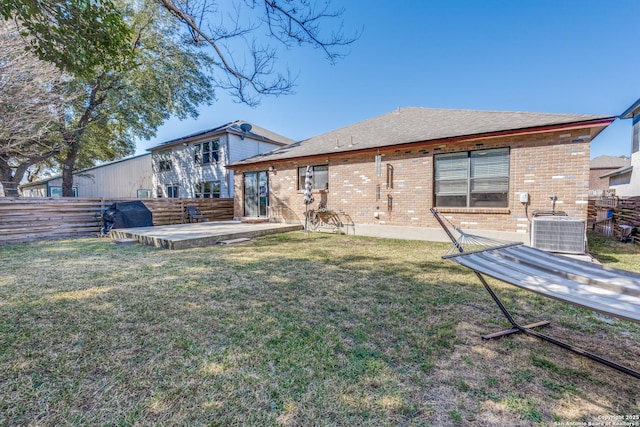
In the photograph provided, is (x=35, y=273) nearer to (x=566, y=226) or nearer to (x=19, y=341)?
(x=19, y=341)

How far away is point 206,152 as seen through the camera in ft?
56.3

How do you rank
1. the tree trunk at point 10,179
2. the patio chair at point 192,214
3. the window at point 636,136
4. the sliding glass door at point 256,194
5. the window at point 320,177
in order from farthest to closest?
1. the tree trunk at point 10,179
2. the window at point 636,136
3. the patio chair at point 192,214
4. the sliding glass door at point 256,194
5. the window at point 320,177

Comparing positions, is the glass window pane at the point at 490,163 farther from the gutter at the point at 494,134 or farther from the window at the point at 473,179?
the gutter at the point at 494,134

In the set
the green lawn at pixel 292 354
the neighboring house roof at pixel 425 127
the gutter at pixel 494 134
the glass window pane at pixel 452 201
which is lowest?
the green lawn at pixel 292 354

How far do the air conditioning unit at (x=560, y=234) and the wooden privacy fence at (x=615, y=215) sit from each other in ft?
13.2

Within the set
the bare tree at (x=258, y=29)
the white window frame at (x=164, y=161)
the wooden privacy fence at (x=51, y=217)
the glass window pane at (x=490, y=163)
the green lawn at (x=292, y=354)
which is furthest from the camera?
the white window frame at (x=164, y=161)

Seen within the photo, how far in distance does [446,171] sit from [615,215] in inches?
258

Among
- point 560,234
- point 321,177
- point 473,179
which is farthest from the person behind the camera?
point 321,177

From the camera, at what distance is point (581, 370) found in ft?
6.98

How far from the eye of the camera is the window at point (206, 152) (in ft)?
54.6

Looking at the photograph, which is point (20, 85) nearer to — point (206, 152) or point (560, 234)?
point (206, 152)

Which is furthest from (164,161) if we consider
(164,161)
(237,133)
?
(237,133)

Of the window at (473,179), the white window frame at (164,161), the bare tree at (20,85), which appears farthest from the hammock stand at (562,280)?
the white window frame at (164,161)

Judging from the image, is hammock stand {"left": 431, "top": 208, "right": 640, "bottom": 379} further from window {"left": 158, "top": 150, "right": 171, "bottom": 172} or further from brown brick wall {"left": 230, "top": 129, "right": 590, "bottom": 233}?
window {"left": 158, "top": 150, "right": 171, "bottom": 172}
